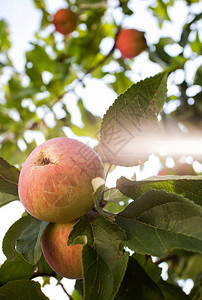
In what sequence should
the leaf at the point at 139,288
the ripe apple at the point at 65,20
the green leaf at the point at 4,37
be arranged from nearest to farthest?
the leaf at the point at 139,288, the ripe apple at the point at 65,20, the green leaf at the point at 4,37

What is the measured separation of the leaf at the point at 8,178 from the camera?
3.03 ft

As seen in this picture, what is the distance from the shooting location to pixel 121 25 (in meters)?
2.40

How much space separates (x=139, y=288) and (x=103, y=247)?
0.22m

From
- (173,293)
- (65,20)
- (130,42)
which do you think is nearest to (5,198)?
(173,293)

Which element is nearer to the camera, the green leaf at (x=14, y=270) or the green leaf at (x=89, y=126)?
the green leaf at (x=14, y=270)

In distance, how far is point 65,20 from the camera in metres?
2.51

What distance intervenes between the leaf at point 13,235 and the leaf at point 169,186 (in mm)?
357

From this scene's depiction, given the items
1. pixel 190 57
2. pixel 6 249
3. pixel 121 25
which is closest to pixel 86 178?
pixel 6 249

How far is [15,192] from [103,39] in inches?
75.5

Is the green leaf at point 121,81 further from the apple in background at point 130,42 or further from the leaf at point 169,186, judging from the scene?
the leaf at point 169,186

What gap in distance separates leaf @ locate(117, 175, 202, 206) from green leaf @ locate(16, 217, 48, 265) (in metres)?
0.26

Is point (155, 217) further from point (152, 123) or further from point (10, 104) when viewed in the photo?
point (10, 104)

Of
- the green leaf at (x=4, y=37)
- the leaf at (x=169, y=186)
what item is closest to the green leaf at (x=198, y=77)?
the leaf at (x=169, y=186)

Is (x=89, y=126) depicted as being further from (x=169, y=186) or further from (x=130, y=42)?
(x=169, y=186)
